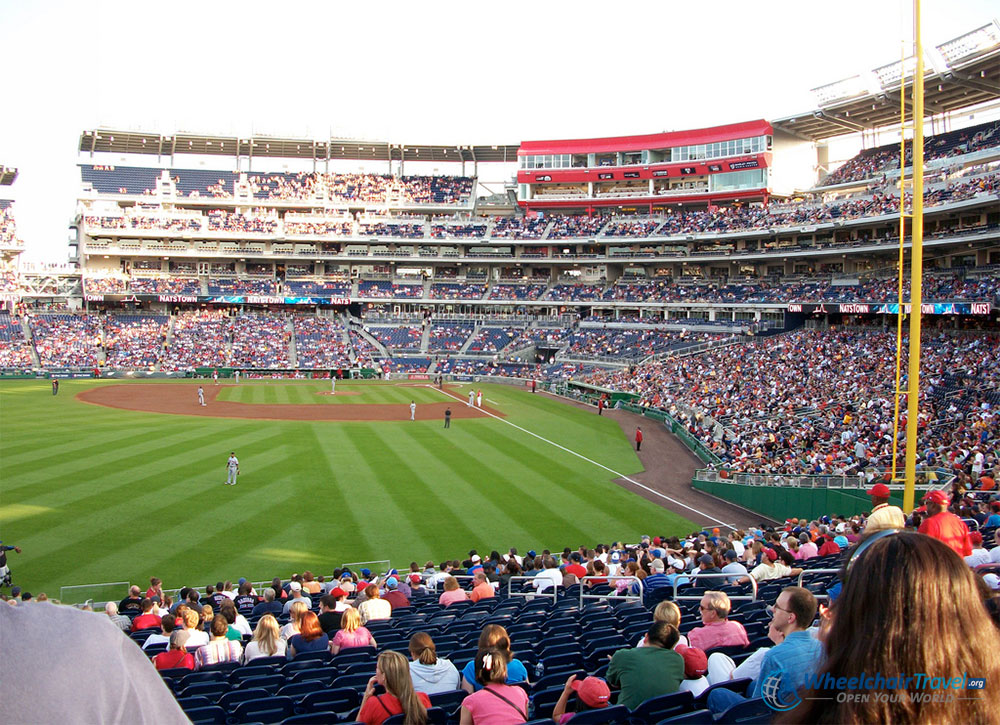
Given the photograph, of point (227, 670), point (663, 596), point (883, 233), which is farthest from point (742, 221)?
point (227, 670)

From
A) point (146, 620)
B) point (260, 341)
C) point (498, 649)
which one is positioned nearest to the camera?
point (498, 649)

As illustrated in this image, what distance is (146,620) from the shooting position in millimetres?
11086

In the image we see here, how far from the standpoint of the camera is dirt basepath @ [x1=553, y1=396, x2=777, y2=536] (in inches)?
941

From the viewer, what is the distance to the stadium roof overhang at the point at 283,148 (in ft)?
287

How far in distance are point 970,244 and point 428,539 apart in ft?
148

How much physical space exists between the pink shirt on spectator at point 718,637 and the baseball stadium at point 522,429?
1.6 inches

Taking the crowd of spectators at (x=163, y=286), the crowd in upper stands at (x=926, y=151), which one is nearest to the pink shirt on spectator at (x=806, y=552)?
the crowd in upper stands at (x=926, y=151)

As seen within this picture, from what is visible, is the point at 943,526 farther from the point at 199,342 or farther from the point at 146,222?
the point at 146,222

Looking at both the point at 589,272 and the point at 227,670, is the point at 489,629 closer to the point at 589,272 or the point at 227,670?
the point at 227,670

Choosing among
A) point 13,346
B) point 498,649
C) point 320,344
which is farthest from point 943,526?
point 13,346

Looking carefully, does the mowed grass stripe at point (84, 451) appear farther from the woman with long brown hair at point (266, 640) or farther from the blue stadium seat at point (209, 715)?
the blue stadium seat at point (209, 715)

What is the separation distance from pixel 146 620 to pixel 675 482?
72.4ft

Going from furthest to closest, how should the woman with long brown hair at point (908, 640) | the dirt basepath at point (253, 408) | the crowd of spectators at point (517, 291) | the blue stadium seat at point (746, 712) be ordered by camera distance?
the crowd of spectators at point (517, 291) < the dirt basepath at point (253, 408) < the blue stadium seat at point (746, 712) < the woman with long brown hair at point (908, 640)

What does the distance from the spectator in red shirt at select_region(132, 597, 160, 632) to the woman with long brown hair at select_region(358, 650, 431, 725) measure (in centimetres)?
729
